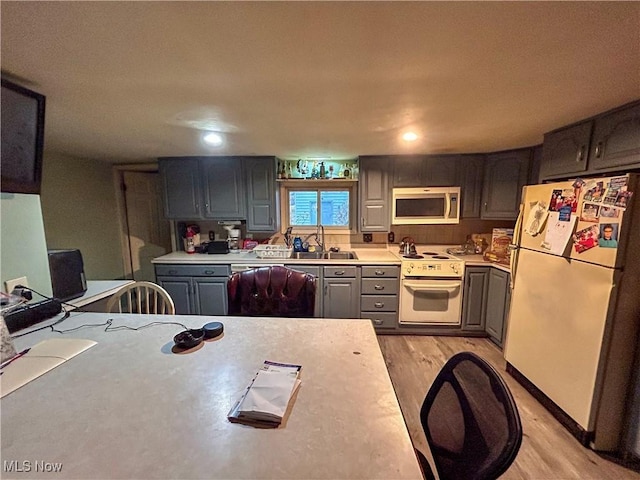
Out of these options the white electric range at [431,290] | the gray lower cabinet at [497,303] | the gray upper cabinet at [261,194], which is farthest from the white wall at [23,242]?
the gray lower cabinet at [497,303]

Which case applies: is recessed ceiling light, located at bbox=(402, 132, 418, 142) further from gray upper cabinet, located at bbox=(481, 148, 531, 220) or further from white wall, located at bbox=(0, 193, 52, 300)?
white wall, located at bbox=(0, 193, 52, 300)

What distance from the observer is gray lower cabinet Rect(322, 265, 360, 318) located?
290cm

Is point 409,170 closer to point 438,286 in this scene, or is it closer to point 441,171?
point 441,171

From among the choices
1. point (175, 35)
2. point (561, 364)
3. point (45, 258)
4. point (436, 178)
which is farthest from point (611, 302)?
point (45, 258)

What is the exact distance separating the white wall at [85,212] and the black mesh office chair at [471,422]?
12.6 ft

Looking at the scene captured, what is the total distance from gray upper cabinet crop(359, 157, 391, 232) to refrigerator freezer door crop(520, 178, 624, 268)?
134cm

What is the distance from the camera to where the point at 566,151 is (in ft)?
6.45

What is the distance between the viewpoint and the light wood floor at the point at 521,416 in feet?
4.81

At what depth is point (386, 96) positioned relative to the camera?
141 centimetres

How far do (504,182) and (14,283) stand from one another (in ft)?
12.9

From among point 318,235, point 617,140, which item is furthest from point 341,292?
point 617,140

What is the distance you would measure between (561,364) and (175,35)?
2.72 m

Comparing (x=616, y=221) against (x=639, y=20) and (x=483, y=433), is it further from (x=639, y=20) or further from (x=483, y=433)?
(x=483, y=433)

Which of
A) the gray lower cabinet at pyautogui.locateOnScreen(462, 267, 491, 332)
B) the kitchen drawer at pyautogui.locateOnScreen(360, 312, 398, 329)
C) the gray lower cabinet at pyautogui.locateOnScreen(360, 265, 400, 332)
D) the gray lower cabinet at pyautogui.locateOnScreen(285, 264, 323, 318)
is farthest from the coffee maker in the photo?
the gray lower cabinet at pyautogui.locateOnScreen(462, 267, 491, 332)
